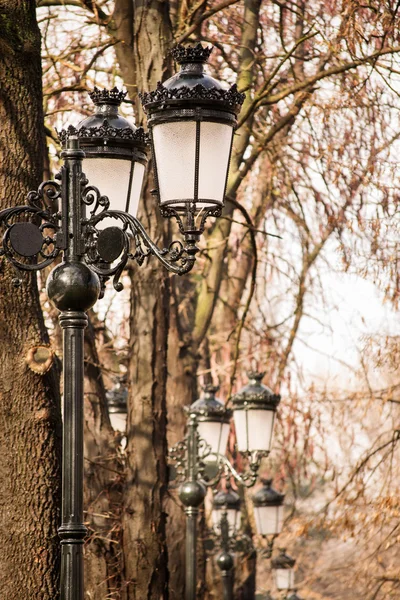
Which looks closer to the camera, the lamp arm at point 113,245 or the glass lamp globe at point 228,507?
the lamp arm at point 113,245

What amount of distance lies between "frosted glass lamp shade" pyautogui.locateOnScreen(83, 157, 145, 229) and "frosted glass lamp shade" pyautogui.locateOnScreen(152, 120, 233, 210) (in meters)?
0.76

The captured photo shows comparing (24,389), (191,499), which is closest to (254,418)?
(191,499)

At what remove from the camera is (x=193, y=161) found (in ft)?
17.9

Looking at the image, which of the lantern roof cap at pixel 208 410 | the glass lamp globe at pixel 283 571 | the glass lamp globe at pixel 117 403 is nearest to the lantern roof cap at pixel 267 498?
the glass lamp globe at pixel 117 403

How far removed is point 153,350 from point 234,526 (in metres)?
6.30

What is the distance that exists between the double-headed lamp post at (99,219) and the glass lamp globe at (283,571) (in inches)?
611

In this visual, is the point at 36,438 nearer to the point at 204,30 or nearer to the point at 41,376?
the point at 41,376

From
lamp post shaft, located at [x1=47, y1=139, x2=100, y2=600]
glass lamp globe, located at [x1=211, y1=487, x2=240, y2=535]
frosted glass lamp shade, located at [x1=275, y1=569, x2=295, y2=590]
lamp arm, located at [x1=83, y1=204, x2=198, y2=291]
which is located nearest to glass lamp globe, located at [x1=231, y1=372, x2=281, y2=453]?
glass lamp globe, located at [x1=211, y1=487, x2=240, y2=535]

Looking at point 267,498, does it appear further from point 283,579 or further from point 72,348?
point 72,348

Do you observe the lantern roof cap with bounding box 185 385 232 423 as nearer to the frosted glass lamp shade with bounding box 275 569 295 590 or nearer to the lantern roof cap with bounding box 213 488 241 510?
the lantern roof cap with bounding box 213 488 241 510

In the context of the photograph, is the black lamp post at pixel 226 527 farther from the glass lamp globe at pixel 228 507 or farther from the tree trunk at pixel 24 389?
the tree trunk at pixel 24 389

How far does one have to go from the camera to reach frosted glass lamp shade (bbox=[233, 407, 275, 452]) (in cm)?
1209

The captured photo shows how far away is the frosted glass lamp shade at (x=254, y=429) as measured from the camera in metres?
12.1

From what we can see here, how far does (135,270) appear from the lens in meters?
11.1
